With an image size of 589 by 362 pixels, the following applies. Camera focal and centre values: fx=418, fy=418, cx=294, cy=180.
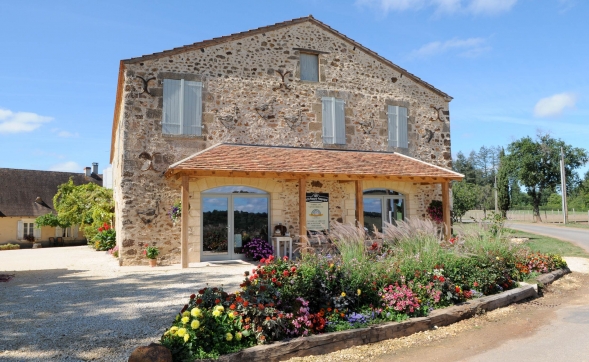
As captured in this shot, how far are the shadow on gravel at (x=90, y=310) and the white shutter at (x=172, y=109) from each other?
389 centimetres

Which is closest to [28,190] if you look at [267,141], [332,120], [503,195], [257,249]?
[267,141]

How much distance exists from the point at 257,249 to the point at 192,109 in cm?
414

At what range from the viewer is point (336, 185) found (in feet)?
40.7

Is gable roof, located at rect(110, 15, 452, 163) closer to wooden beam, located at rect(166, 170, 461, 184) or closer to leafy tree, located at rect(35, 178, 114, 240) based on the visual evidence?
wooden beam, located at rect(166, 170, 461, 184)

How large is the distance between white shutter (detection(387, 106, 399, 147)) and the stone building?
32 millimetres

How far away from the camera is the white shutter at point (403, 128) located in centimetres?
1362

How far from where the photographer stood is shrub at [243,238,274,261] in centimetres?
1100

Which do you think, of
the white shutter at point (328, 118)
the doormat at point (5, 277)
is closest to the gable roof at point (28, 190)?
the doormat at point (5, 277)

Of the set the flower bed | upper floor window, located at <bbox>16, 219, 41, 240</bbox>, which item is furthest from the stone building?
upper floor window, located at <bbox>16, 219, 41, 240</bbox>

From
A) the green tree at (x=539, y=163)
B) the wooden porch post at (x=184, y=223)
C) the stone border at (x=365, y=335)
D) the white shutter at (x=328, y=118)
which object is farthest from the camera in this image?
the green tree at (x=539, y=163)

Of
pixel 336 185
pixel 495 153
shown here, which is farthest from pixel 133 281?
pixel 495 153

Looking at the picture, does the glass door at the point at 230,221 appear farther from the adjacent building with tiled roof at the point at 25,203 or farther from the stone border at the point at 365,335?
the adjacent building with tiled roof at the point at 25,203

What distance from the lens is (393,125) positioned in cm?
1354

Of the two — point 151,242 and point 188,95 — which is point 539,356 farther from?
point 188,95
